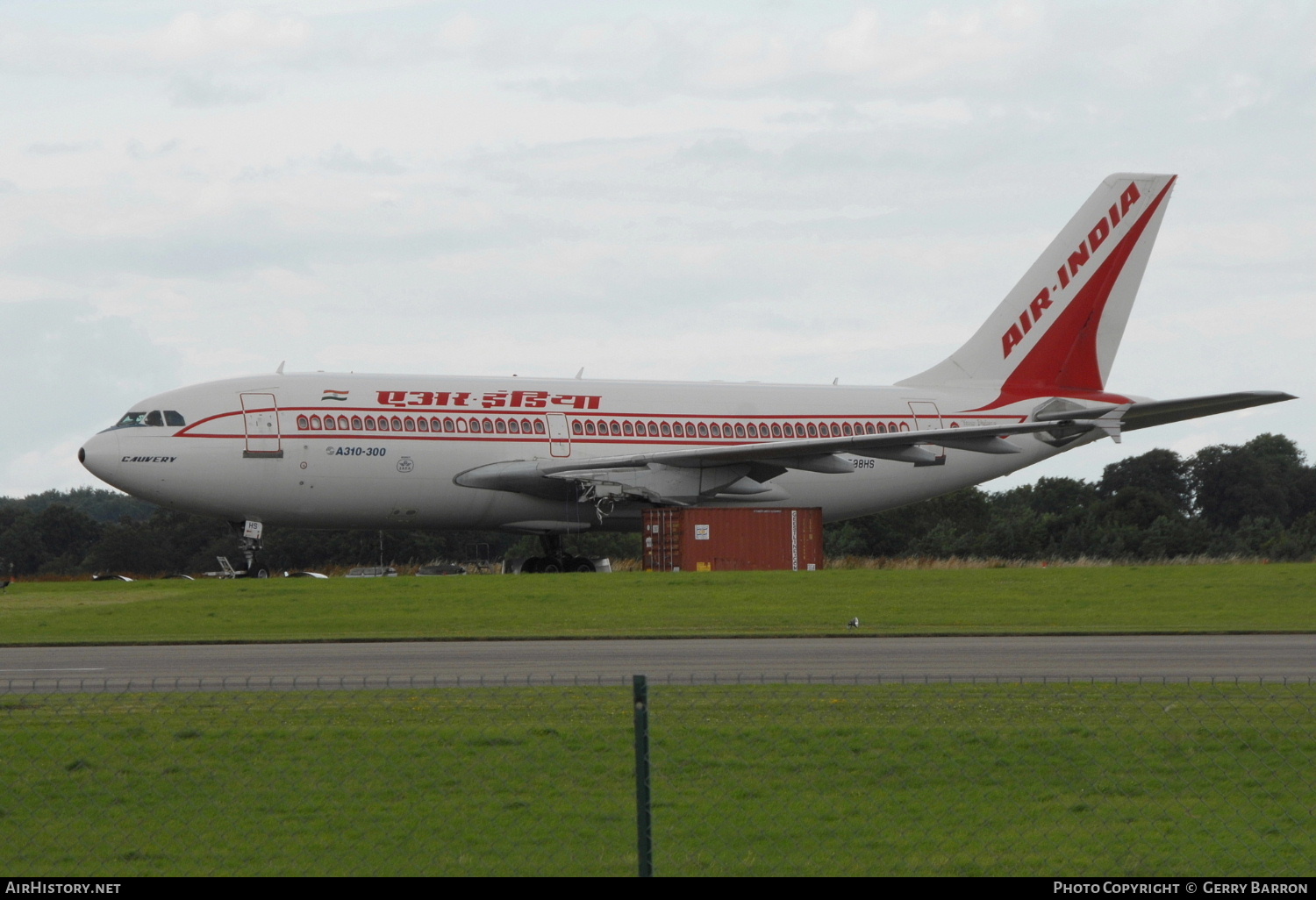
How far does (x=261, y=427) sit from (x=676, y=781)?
91.5ft

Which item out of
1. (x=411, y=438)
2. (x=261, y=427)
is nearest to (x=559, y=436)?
(x=411, y=438)

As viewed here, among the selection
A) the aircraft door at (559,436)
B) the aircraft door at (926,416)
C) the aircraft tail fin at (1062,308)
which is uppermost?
the aircraft tail fin at (1062,308)

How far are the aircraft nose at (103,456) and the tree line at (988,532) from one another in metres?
28.5

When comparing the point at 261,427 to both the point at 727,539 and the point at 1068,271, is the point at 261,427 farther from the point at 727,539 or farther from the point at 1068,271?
the point at 1068,271

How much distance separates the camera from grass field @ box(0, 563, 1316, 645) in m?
26.1

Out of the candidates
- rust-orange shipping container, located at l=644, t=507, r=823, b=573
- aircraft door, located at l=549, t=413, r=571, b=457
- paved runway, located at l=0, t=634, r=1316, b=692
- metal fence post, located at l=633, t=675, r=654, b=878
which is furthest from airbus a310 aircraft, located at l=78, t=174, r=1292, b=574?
metal fence post, located at l=633, t=675, r=654, b=878

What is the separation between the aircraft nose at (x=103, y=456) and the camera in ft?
125

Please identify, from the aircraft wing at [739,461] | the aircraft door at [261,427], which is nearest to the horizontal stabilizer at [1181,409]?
the aircraft wing at [739,461]

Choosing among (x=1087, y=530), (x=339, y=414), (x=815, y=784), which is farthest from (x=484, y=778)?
(x=1087, y=530)

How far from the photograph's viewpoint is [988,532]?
262ft

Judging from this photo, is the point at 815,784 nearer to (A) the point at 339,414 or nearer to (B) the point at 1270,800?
(B) the point at 1270,800

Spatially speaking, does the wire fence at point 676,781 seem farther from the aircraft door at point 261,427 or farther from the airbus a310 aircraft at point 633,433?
the airbus a310 aircraft at point 633,433

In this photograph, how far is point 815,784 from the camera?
12.3 m

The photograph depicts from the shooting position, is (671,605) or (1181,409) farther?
(1181,409)
